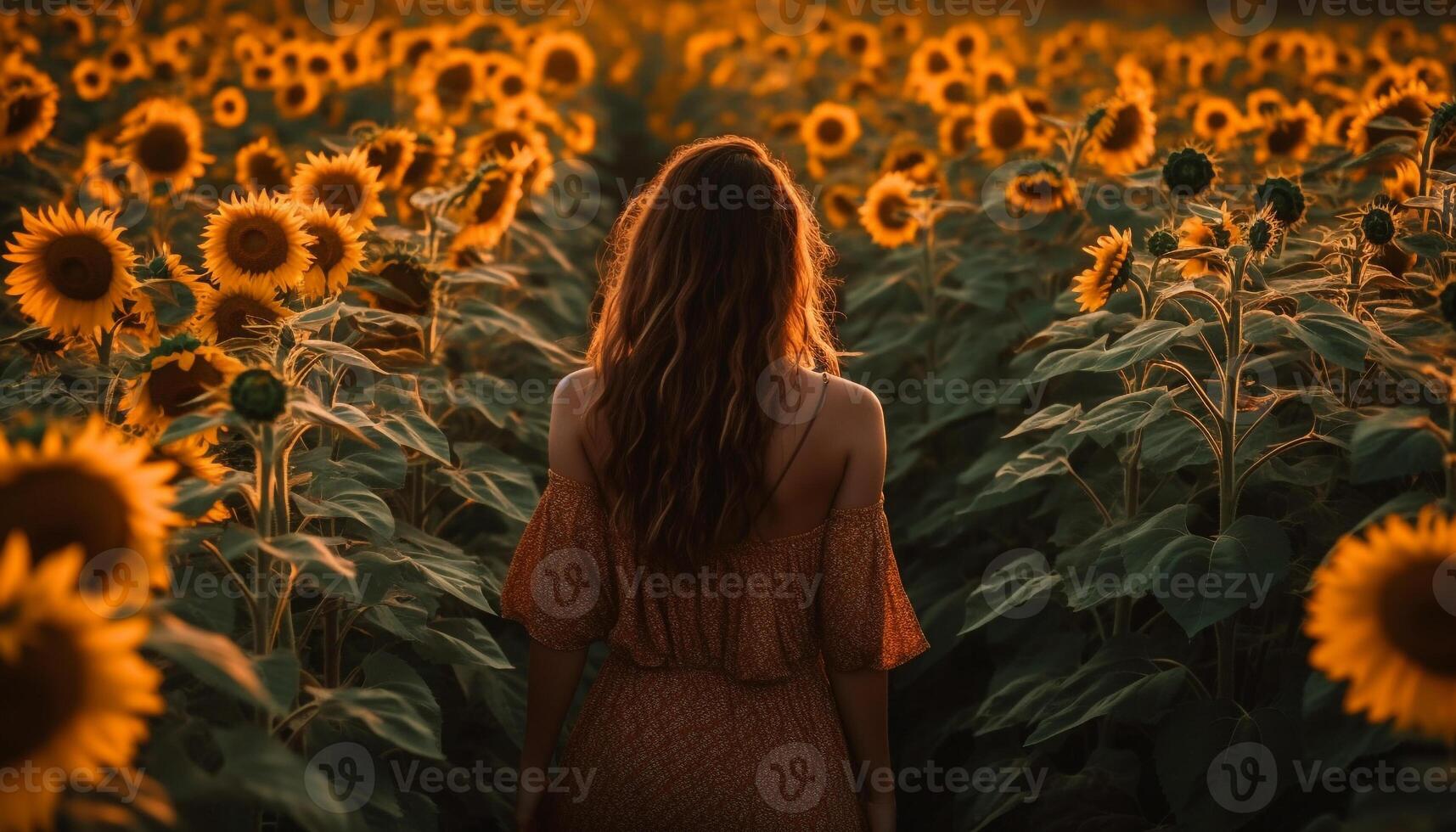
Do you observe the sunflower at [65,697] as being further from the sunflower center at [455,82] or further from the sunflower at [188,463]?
the sunflower center at [455,82]

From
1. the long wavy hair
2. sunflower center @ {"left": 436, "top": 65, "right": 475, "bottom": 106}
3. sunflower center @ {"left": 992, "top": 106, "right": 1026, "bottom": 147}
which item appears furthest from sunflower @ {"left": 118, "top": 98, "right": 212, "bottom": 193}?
sunflower center @ {"left": 992, "top": 106, "right": 1026, "bottom": 147}

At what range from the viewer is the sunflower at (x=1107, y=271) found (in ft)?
9.86

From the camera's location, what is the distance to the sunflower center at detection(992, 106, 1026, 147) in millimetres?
5461

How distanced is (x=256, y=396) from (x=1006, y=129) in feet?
14.2

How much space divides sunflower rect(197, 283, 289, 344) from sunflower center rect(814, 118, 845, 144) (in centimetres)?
431

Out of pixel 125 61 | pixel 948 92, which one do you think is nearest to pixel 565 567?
pixel 948 92

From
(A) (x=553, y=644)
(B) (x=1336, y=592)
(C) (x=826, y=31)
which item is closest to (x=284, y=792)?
(A) (x=553, y=644)

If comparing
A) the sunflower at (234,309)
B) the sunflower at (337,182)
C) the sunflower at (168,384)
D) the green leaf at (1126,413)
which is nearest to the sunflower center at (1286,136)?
the green leaf at (1126,413)

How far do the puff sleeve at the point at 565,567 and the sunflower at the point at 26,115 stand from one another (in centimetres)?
336

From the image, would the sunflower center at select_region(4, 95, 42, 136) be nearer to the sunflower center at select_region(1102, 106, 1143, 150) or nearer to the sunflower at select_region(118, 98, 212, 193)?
the sunflower at select_region(118, 98, 212, 193)

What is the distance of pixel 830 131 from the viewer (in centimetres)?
668

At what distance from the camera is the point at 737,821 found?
8.20 feet

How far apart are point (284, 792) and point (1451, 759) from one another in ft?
5.21

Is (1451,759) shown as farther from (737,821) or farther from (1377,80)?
(1377,80)
